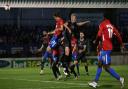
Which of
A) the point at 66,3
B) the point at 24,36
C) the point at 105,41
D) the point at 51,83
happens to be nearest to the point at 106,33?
the point at 105,41

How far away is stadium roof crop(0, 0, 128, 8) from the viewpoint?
4050cm

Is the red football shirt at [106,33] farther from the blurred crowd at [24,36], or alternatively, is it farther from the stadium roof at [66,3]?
the stadium roof at [66,3]

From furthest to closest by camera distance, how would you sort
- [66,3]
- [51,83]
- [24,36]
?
[66,3] → [24,36] → [51,83]

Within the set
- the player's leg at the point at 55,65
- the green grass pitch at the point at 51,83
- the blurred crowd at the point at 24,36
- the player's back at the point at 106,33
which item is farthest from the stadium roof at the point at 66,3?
the player's back at the point at 106,33

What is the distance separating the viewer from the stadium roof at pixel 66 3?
4050 centimetres

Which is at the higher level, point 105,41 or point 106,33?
point 106,33

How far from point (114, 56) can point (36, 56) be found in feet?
18.4

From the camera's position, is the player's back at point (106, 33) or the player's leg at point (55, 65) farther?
the player's leg at point (55, 65)

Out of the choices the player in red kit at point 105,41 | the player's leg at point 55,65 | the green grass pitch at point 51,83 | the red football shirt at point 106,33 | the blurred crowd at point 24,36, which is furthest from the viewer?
the blurred crowd at point 24,36

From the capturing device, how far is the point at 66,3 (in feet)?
137

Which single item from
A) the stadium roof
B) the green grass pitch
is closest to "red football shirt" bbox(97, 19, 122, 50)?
the green grass pitch

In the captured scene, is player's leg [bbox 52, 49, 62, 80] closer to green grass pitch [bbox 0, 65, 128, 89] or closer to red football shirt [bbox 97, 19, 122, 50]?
green grass pitch [bbox 0, 65, 128, 89]

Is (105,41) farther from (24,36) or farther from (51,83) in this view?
(24,36)

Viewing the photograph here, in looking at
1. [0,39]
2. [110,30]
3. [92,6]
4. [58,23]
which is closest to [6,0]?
[0,39]
